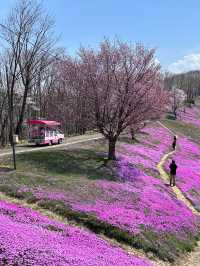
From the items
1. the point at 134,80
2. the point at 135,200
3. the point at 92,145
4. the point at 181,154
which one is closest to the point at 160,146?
the point at 181,154

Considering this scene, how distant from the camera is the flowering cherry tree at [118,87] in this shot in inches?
1543

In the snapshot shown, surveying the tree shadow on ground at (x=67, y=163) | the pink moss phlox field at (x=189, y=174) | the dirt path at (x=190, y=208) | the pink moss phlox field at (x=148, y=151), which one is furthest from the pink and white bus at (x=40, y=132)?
the pink moss phlox field at (x=189, y=174)

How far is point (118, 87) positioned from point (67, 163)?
920 cm

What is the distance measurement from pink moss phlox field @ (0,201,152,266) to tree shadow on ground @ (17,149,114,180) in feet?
39.5

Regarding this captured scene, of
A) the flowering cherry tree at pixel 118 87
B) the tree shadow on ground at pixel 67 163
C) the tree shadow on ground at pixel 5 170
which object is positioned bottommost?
the tree shadow on ground at pixel 67 163

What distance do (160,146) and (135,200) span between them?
37775 mm

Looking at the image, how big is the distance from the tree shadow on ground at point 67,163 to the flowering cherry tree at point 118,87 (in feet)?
11.0

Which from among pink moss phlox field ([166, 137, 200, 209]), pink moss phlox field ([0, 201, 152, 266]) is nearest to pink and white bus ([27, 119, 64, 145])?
pink moss phlox field ([166, 137, 200, 209])

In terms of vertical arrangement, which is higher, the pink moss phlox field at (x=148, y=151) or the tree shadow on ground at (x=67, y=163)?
the tree shadow on ground at (x=67, y=163)

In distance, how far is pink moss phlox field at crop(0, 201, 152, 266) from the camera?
44.7 feet

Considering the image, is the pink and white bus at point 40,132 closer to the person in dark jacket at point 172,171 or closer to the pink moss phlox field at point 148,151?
the pink moss phlox field at point 148,151

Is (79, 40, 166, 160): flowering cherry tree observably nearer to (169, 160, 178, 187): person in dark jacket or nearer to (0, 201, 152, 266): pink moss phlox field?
(169, 160, 178, 187): person in dark jacket

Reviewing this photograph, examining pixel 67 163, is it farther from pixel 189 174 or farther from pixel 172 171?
pixel 189 174

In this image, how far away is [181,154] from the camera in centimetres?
6216
